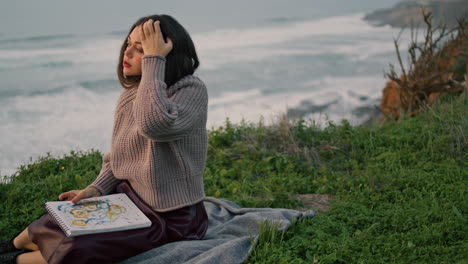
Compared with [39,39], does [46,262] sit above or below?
below

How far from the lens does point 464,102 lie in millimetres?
6484

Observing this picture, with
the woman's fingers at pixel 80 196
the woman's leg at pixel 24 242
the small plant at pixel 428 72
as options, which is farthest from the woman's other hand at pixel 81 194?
the small plant at pixel 428 72

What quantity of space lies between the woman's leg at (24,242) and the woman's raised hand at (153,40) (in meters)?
1.26

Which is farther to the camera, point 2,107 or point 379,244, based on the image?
point 2,107

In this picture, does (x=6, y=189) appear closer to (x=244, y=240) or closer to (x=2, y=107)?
(x=244, y=240)

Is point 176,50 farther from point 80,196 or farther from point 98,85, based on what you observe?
point 98,85

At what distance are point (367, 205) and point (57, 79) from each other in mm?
7935

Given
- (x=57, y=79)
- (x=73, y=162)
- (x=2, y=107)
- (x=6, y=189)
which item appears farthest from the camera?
(x=57, y=79)

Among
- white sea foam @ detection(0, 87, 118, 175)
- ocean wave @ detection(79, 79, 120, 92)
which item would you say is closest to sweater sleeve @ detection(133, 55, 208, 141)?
white sea foam @ detection(0, 87, 118, 175)

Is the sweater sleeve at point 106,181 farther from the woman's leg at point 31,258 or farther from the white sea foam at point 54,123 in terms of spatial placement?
the white sea foam at point 54,123

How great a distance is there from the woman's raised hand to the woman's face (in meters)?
0.10

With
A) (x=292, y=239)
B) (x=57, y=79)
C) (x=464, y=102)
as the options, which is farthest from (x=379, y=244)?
(x=57, y=79)

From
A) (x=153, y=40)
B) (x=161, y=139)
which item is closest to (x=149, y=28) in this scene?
(x=153, y=40)

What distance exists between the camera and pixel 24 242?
3.13m
